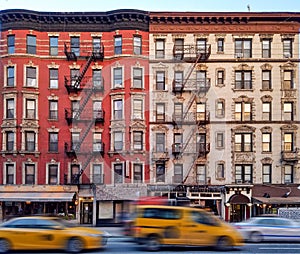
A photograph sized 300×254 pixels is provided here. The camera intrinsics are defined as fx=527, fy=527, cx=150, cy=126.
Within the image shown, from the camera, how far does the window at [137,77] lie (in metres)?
43.1

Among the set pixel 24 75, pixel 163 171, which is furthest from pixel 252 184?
pixel 24 75

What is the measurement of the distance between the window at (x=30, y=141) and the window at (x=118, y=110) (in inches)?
268

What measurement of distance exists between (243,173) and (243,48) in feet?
33.6

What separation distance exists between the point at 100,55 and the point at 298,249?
27351 mm

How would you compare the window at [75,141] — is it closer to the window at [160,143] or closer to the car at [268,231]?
the window at [160,143]

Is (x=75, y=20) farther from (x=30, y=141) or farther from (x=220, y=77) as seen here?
(x=220, y=77)

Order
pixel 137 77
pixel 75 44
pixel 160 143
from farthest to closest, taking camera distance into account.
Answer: pixel 75 44 < pixel 137 77 < pixel 160 143

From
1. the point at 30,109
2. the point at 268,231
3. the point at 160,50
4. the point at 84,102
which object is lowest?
the point at 268,231

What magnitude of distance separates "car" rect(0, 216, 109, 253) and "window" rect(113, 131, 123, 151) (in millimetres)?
24641

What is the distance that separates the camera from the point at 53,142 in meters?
43.1

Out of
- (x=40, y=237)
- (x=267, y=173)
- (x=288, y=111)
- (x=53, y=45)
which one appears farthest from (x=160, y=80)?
(x=40, y=237)

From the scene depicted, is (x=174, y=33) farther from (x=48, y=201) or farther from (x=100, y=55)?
(x=48, y=201)

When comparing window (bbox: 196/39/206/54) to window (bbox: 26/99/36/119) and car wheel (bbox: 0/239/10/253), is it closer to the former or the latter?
window (bbox: 26/99/36/119)

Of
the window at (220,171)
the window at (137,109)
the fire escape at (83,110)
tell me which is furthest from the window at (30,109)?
the window at (220,171)
